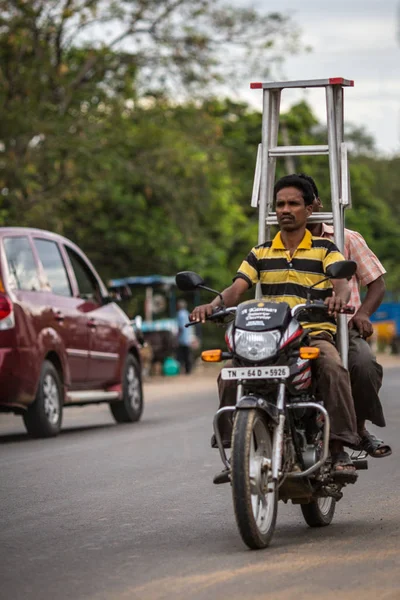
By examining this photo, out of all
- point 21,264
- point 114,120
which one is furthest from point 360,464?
point 114,120

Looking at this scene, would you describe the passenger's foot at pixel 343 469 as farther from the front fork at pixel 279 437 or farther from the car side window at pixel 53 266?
the car side window at pixel 53 266

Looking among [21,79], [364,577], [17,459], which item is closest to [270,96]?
[364,577]

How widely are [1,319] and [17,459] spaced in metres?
1.83

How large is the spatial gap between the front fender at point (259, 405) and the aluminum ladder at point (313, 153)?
1437mm

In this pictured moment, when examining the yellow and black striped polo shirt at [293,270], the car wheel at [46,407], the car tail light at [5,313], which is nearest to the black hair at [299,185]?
the yellow and black striped polo shirt at [293,270]

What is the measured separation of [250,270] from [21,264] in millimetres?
6915

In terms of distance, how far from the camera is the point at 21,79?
94.0 ft

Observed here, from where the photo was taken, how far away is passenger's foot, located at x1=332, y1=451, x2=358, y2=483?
23.8 feet

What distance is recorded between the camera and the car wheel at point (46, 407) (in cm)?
1420

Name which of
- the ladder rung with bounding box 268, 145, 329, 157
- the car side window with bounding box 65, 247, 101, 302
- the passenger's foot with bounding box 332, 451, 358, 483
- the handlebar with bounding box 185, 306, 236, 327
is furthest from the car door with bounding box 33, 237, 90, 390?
the passenger's foot with bounding box 332, 451, 358, 483

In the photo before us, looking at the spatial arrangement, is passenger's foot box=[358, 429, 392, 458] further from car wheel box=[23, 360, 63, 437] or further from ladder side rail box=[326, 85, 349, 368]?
car wheel box=[23, 360, 63, 437]

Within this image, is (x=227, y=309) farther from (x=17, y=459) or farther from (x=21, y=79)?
(x=21, y=79)

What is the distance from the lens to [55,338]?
1459cm

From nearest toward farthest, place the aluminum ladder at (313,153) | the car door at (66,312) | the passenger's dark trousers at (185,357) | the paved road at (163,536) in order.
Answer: the paved road at (163,536) < the aluminum ladder at (313,153) < the car door at (66,312) < the passenger's dark trousers at (185,357)
